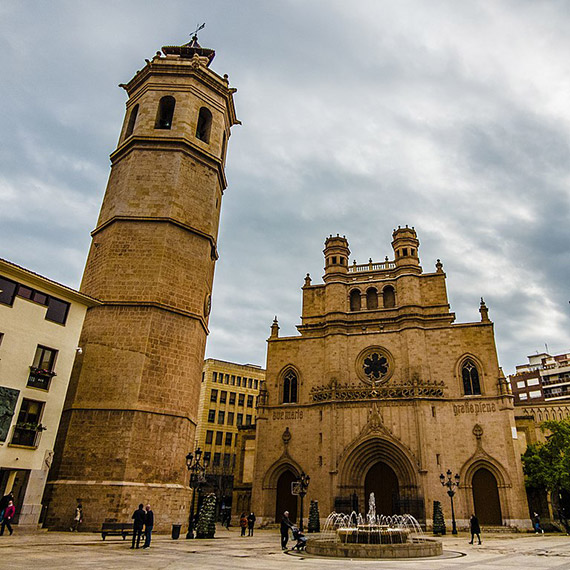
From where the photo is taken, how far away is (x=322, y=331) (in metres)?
34.2

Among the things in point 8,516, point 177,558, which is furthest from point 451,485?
point 8,516

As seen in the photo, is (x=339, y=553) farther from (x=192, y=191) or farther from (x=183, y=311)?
(x=192, y=191)

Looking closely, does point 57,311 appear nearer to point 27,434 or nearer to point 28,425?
point 28,425

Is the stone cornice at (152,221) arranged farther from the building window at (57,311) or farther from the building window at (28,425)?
the building window at (28,425)

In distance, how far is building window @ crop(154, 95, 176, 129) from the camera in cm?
2506

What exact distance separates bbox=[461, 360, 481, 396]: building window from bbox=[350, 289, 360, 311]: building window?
865 cm

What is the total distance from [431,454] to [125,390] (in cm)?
1817

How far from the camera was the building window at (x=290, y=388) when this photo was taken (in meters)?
32.4

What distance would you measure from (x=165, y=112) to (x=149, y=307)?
1213 centimetres

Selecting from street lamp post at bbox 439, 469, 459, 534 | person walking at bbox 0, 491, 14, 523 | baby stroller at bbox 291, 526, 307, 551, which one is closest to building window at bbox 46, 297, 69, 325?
person walking at bbox 0, 491, 14, 523

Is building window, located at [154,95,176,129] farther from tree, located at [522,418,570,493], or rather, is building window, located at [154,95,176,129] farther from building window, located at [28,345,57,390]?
tree, located at [522,418,570,493]

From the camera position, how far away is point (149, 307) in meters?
20.0

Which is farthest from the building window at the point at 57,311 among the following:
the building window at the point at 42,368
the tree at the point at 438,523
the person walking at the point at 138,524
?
the tree at the point at 438,523

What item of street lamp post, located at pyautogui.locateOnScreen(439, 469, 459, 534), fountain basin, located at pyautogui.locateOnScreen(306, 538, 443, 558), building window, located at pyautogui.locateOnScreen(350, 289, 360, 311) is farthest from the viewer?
building window, located at pyautogui.locateOnScreen(350, 289, 360, 311)
